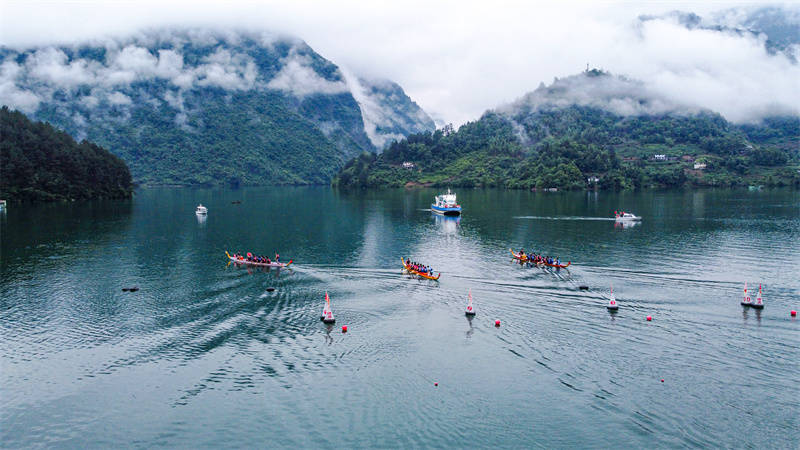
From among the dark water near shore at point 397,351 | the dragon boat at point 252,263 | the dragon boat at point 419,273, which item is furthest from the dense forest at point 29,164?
the dragon boat at point 419,273

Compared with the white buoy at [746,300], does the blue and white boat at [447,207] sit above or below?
above

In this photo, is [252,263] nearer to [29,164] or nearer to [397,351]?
[397,351]

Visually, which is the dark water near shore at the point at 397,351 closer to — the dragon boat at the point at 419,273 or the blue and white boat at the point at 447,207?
the dragon boat at the point at 419,273

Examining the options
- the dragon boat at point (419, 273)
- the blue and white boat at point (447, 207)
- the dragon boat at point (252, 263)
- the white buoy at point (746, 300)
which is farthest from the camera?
the blue and white boat at point (447, 207)

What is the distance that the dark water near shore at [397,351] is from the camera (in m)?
36.6

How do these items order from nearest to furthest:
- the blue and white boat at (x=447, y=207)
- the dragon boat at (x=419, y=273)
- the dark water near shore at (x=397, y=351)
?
the dark water near shore at (x=397, y=351) < the dragon boat at (x=419, y=273) < the blue and white boat at (x=447, y=207)

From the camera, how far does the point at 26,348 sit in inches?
1972

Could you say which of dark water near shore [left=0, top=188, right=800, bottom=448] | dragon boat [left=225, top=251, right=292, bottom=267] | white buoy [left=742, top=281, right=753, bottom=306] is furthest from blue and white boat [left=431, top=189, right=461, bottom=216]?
white buoy [left=742, top=281, right=753, bottom=306]

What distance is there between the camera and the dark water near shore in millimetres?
36594

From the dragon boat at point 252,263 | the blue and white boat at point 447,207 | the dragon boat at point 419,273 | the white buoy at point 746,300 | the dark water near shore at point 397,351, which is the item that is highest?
the blue and white boat at point 447,207

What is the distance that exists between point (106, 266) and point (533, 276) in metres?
66.5

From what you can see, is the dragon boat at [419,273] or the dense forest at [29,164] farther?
the dense forest at [29,164]

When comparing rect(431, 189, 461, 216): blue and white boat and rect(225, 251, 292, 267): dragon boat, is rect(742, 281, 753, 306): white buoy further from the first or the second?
rect(431, 189, 461, 216): blue and white boat

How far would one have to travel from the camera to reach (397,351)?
4919cm
